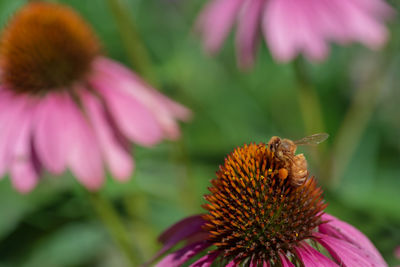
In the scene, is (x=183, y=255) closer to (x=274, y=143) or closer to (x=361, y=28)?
(x=274, y=143)

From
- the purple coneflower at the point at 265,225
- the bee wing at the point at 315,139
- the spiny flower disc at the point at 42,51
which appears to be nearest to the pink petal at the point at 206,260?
the purple coneflower at the point at 265,225

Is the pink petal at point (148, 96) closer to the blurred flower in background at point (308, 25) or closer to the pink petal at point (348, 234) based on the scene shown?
the blurred flower in background at point (308, 25)

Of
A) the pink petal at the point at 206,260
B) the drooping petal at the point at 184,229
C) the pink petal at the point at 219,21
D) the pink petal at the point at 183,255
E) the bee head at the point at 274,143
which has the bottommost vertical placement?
the pink petal at the point at 206,260

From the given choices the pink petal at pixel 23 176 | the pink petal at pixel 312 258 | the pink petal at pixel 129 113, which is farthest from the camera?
the pink petal at pixel 129 113

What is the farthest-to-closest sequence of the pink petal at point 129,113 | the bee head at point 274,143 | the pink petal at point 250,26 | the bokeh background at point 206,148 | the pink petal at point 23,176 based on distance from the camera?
the bokeh background at point 206,148, the pink petal at point 250,26, the pink petal at point 129,113, the pink petal at point 23,176, the bee head at point 274,143

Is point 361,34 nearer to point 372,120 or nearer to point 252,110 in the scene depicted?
point 372,120

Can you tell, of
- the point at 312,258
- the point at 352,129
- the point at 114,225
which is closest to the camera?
the point at 312,258

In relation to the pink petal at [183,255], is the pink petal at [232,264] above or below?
below

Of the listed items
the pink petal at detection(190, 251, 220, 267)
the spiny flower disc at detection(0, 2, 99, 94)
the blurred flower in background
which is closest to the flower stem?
the blurred flower in background

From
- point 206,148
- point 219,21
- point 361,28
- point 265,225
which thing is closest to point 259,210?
point 265,225
